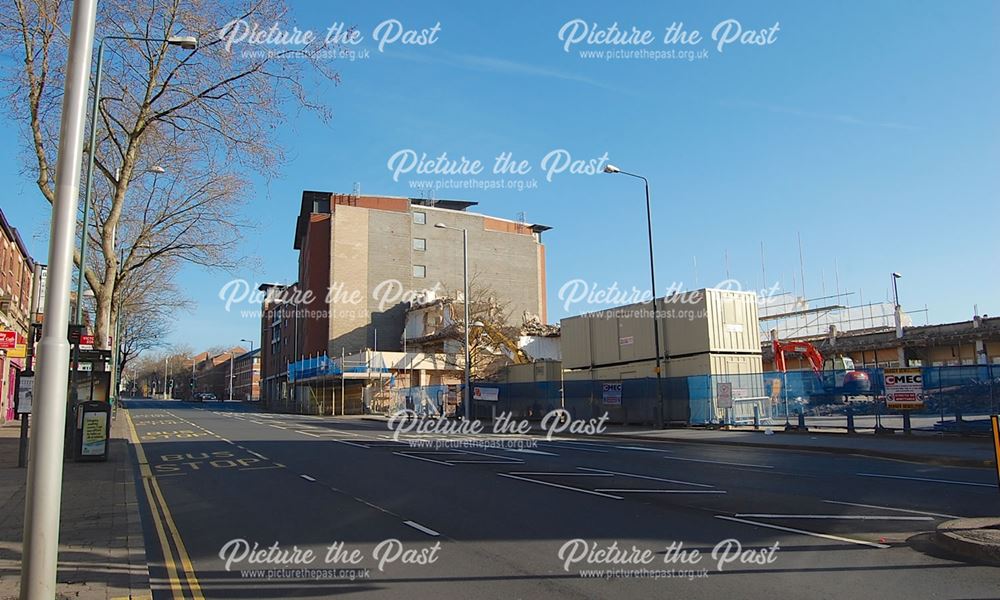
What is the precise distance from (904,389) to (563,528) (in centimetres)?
1808

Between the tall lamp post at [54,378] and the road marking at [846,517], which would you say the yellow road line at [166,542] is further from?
the road marking at [846,517]

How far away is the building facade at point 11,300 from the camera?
32.9m

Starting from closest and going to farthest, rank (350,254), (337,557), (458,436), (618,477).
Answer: (337,557) → (618,477) → (458,436) → (350,254)

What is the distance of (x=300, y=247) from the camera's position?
92.1 meters

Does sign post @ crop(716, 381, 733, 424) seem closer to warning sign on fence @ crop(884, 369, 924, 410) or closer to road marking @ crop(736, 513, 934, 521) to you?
warning sign on fence @ crop(884, 369, 924, 410)

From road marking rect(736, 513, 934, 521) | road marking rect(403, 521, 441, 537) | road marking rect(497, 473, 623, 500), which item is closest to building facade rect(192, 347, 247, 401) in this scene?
road marking rect(497, 473, 623, 500)

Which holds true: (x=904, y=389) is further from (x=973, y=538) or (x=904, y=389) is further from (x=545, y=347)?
(x=545, y=347)

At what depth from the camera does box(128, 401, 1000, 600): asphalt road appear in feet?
21.6

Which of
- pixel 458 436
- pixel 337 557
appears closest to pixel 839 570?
pixel 337 557

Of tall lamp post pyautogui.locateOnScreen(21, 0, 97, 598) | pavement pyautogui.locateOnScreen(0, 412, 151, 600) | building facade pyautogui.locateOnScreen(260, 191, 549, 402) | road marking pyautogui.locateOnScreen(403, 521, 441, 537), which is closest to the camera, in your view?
tall lamp post pyautogui.locateOnScreen(21, 0, 97, 598)

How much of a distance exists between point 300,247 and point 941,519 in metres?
89.3

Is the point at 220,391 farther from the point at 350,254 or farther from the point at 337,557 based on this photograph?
the point at 337,557

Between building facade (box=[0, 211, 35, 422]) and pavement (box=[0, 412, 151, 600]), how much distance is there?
19519 mm

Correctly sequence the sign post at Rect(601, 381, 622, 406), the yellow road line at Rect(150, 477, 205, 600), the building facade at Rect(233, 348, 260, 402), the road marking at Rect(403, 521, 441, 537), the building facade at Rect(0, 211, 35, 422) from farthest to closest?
the building facade at Rect(233, 348, 260, 402)
the building facade at Rect(0, 211, 35, 422)
the sign post at Rect(601, 381, 622, 406)
the road marking at Rect(403, 521, 441, 537)
the yellow road line at Rect(150, 477, 205, 600)
